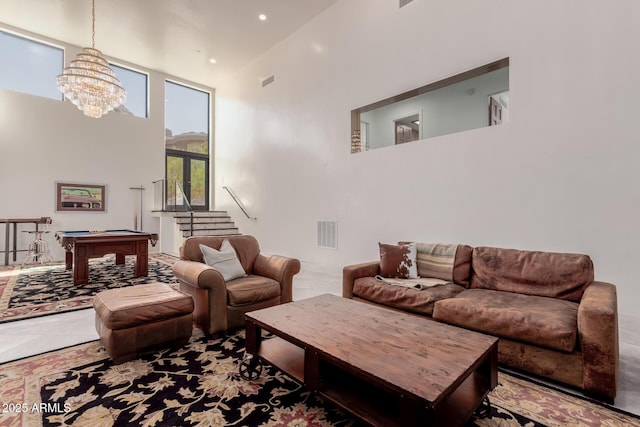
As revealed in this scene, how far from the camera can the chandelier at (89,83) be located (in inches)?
186

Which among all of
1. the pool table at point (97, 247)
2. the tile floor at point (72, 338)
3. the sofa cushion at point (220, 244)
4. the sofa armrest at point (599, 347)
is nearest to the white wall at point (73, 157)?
the pool table at point (97, 247)

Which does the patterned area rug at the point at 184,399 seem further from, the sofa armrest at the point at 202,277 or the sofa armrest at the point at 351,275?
the sofa armrest at the point at 351,275

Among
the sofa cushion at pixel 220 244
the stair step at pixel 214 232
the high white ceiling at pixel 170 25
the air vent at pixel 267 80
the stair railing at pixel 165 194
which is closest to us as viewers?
the sofa cushion at pixel 220 244

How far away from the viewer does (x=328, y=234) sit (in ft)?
19.2

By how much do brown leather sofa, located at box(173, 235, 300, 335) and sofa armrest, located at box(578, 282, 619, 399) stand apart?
7.85 ft

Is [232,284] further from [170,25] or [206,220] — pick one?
[170,25]

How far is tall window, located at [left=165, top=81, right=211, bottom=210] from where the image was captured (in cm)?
905

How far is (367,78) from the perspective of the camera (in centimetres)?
524

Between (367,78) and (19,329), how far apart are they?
549cm

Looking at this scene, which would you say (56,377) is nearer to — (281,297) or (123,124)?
(281,297)

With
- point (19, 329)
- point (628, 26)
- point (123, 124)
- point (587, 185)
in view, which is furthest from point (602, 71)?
point (123, 124)

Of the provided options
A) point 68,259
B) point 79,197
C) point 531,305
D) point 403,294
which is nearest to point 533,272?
point 531,305

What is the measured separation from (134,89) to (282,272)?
7987mm

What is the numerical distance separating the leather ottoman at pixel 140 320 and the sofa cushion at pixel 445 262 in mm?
2447
